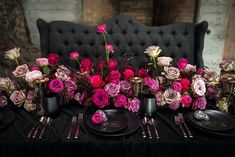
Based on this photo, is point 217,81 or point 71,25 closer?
point 217,81

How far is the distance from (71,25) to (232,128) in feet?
5.67

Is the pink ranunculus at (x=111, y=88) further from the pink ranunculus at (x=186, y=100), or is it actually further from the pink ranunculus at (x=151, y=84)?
the pink ranunculus at (x=186, y=100)

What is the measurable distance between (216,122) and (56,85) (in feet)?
2.81

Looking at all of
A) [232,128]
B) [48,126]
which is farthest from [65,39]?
[232,128]

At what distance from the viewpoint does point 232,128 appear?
1152mm

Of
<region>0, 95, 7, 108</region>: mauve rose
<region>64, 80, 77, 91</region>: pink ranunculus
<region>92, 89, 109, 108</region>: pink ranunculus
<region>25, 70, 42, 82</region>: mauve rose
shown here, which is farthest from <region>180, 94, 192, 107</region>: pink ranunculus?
<region>0, 95, 7, 108</region>: mauve rose

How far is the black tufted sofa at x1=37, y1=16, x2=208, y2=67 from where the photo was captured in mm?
2295

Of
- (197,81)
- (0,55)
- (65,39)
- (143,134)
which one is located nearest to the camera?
(143,134)

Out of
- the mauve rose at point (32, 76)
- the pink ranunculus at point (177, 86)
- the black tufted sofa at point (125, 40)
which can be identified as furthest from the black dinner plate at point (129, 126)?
the black tufted sofa at point (125, 40)

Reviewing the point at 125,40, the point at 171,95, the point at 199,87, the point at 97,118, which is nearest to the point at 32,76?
the point at 97,118

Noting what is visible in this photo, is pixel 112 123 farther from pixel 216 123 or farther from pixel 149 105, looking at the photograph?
pixel 216 123

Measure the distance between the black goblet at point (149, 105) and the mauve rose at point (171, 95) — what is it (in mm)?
93

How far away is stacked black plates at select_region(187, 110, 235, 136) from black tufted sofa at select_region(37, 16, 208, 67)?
1070 mm

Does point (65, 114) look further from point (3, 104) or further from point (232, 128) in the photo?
point (232, 128)
